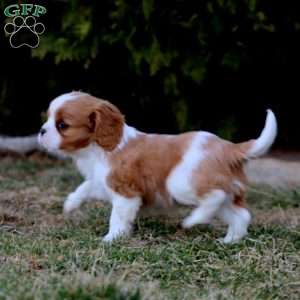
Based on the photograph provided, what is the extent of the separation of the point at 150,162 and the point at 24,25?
372 centimetres

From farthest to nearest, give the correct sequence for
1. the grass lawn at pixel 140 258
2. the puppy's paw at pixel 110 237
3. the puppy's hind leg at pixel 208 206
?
1. the puppy's paw at pixel 110 237
2. the puppy's hind leg at pixel 208 206
3. the grass lawn at pixel 140 258

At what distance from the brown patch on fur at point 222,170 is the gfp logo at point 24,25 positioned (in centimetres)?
344

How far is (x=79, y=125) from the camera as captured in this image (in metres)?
5.98

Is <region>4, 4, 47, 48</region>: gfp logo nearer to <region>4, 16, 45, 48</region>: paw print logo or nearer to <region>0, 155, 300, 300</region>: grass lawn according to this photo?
<region>4, 16, 45, 48</region>: paw print logo

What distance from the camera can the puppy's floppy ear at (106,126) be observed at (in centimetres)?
599

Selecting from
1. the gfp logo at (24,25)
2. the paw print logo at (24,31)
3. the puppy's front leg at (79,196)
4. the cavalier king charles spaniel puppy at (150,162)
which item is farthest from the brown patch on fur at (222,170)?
the paw print logo at (24,31)

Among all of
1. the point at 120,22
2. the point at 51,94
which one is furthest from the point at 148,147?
the point at 51,94

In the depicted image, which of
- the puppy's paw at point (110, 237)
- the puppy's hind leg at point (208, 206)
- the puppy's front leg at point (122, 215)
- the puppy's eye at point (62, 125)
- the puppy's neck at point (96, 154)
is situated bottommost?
the puppy's paw at point (110, 237)

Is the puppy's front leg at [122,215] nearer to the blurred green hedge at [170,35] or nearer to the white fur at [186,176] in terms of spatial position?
the white fur at [186,176]

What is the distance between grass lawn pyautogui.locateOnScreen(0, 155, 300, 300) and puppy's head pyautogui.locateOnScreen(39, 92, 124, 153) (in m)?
0.66

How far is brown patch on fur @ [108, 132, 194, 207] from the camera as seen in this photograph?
5918 mm

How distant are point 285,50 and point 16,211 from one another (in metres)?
3.93

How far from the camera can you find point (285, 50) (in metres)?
9.48

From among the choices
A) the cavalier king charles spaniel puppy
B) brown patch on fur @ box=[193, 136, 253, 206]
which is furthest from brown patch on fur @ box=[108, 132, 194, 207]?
brown patch on fur @ box=[193, 136, 253, 206]
